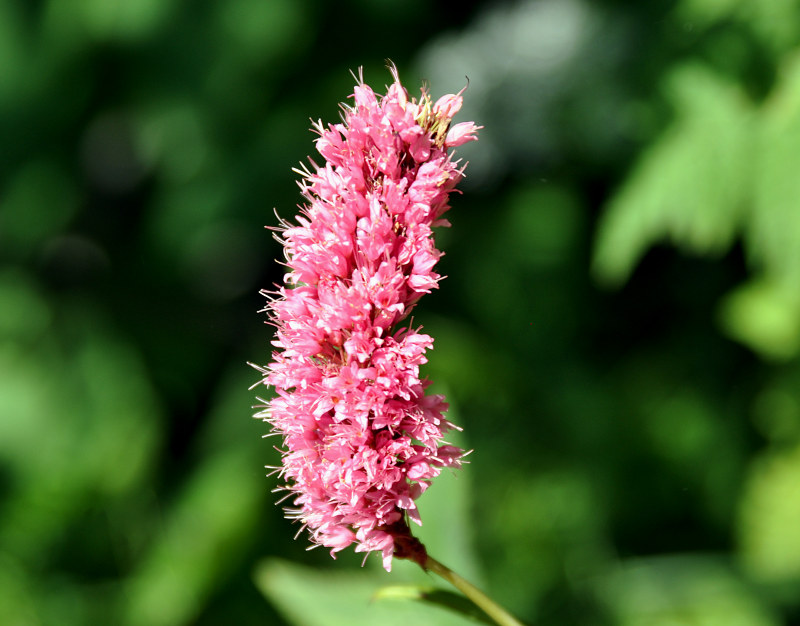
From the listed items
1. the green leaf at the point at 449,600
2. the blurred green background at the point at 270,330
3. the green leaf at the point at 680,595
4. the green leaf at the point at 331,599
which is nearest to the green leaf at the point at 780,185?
the blurred green background at the point at 270,330

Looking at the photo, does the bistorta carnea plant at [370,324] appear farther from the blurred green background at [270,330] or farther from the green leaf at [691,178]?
the blurred green background at [270,330]

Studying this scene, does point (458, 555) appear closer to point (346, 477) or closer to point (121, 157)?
point (346, 477)

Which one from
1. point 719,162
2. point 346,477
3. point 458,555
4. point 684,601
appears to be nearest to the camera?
point 346,477

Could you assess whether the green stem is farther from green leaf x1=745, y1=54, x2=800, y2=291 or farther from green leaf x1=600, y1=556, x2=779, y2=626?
green leaf x1=600, y1=556, x2=779, y2=626

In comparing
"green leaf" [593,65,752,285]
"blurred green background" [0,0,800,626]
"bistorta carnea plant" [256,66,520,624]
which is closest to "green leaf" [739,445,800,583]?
"blurred green background" [0,0,800,626]

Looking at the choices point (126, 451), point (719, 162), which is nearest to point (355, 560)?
point (126, 451)
